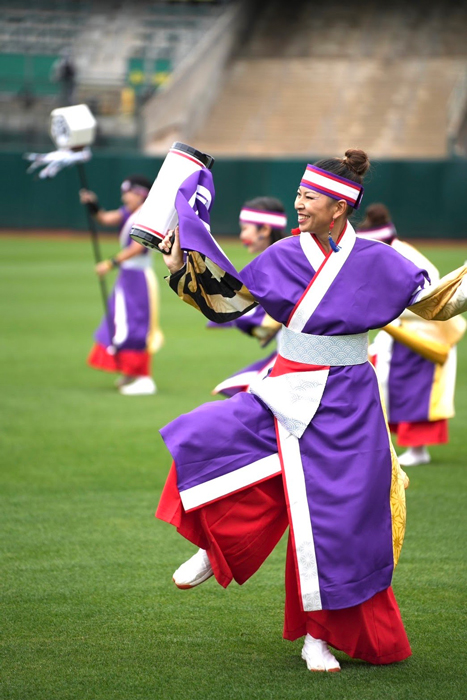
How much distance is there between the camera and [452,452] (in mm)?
7656

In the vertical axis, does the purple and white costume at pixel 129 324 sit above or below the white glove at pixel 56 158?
below

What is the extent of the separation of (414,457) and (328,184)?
385 cm

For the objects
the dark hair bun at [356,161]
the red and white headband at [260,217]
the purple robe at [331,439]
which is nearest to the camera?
the purple robe at [331,439]

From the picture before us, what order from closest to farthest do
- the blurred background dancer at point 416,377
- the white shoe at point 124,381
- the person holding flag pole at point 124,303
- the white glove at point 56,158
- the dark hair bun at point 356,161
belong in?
the dark hair bun at point 356,161, the blurred background dancer at point 416,377, the white glove at point 56,158, the person holding flag pole at point 124,303, the white shoe at point 124,381

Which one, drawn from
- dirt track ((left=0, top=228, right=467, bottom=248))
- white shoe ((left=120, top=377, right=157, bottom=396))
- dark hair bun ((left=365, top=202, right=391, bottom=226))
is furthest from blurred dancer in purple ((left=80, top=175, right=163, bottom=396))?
dirt track ((left=0, top=228, right=467, bottom=248))

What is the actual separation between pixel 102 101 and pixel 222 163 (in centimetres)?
502

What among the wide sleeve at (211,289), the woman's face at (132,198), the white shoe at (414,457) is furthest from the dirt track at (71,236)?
the wide sleeve at (211,289)

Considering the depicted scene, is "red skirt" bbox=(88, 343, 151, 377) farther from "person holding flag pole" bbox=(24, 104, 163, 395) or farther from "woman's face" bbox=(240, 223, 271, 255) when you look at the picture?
"woman's face" bbox=(240, 223, 271, 255)

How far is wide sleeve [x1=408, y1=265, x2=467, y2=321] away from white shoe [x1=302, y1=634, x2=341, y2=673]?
1.26 m

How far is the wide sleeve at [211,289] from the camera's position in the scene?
12.4ft

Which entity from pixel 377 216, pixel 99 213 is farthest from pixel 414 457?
pixel 99 213

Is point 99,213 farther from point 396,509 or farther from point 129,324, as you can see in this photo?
point 396,509

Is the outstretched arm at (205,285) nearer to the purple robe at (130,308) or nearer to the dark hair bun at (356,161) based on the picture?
the dark hair bun at (356,161)

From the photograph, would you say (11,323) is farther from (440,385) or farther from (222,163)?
(222,163)
